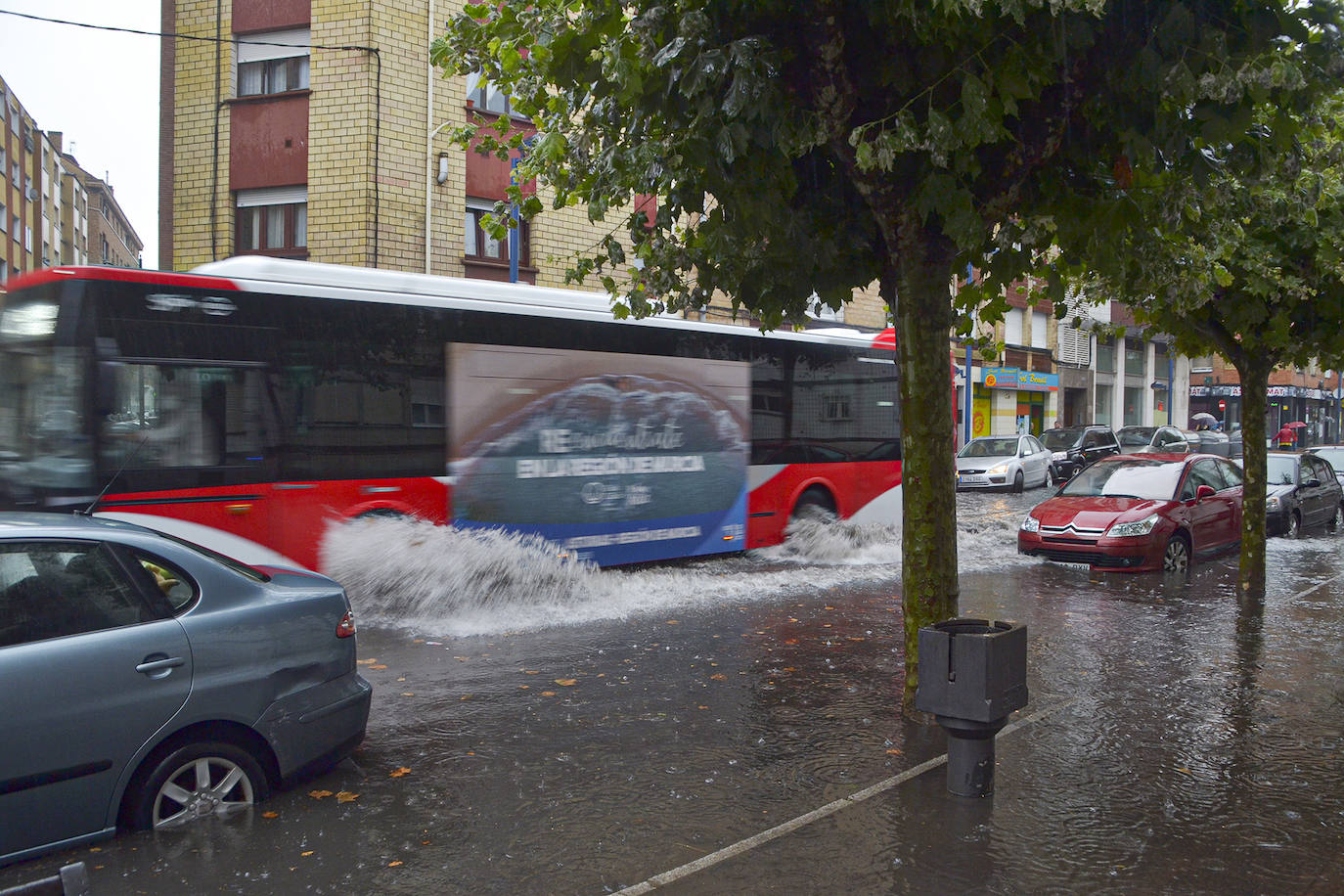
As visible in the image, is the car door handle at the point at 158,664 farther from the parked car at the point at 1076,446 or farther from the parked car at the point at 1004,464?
the parked car at the point at 1076,446

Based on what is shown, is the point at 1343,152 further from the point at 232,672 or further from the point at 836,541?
the point at 232,672

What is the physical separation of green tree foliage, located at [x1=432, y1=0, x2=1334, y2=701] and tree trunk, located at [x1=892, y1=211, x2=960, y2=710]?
0.01 m

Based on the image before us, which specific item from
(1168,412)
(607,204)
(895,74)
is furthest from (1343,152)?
(1168,412)

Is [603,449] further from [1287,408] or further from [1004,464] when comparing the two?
[1287,408]

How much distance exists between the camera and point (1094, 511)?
13.2 m

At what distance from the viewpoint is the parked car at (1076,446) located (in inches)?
1157

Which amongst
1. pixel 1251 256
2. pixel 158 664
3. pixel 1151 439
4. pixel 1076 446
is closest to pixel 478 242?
pixel 1251 256

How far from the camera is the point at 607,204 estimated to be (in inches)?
272

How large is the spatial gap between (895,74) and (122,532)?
14.9 feet

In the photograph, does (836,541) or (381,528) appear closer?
(381,528)

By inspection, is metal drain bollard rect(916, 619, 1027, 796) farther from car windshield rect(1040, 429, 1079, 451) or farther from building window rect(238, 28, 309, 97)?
car windshield rect(1040, 429, 1079, 451)

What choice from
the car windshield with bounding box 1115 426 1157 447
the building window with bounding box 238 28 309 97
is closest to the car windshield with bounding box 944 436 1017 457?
the car windshield with bounding box 1115 426 1157 447

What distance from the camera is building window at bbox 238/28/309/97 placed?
1938 centimetres

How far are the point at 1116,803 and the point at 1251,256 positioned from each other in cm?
683
